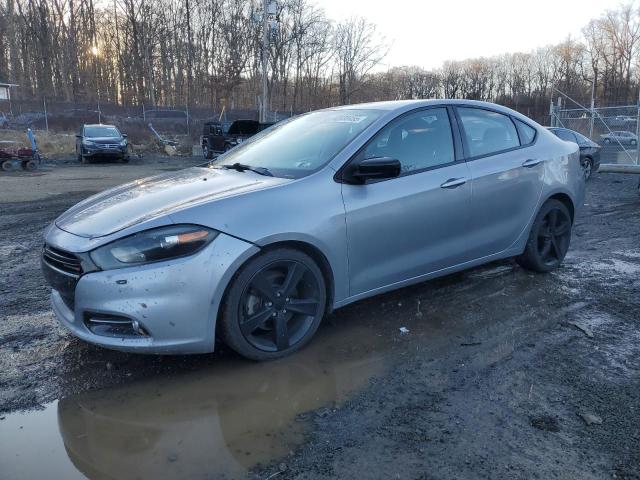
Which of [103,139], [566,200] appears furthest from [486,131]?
[103,139]

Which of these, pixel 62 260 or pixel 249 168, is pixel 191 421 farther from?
pixel 249 168

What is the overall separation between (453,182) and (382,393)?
187 cm

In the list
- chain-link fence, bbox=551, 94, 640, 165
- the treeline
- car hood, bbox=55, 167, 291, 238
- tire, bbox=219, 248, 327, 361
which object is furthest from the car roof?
the treeline

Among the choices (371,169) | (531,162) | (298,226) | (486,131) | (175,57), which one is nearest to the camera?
(298,226)

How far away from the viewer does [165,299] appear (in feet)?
9.58

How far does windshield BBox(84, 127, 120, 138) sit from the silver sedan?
20172 mm

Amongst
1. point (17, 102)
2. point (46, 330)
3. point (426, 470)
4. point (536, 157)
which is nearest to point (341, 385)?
point (426, 470)

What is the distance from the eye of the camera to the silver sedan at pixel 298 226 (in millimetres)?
2971

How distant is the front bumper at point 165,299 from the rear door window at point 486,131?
2.39 metres

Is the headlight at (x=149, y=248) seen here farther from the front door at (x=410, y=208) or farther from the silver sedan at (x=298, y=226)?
the front door at (x=410, y=208)

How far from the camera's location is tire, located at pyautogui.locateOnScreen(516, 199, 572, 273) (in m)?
4.99

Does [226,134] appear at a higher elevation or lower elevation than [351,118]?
lower

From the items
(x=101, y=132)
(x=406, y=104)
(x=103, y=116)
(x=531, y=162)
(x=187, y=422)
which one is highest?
(x=103, y=116)

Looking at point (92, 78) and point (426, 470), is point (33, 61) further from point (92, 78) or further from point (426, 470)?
point (426, 470)
